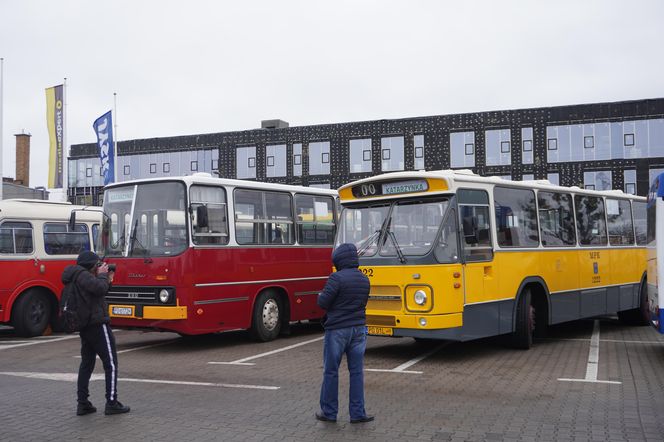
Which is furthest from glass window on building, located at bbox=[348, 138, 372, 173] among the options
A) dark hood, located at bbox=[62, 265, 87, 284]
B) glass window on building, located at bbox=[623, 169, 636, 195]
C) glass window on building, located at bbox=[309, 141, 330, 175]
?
dark hood, located at bbox=[62, 265, 87, 284]

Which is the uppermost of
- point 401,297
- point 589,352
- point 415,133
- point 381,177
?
point 415,133

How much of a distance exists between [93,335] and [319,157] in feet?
151

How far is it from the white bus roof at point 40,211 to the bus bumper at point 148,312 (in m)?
4.33

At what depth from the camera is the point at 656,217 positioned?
1105 cm

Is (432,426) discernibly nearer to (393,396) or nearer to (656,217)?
(393,396)

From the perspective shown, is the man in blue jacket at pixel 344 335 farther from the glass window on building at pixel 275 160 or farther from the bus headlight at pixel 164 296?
the glass window on building at pixel 275 160

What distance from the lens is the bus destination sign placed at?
11.1 meters

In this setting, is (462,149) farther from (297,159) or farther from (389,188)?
(389,188)

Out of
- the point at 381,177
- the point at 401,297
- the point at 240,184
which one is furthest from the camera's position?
the point at 240,184

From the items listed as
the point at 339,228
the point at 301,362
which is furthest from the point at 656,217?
the point at 301,362

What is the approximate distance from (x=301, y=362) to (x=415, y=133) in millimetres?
40168

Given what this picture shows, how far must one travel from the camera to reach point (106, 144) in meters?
27.2

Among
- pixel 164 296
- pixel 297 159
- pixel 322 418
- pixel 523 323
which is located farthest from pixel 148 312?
pixel 297 159

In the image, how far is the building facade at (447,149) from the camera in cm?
4516
